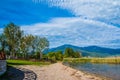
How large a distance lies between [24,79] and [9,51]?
10979cm

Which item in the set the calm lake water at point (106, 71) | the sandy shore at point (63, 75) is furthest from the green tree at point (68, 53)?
the sandy shore at point (63, 75)

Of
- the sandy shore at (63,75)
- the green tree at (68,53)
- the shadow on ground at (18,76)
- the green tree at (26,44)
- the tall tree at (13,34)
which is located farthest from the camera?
the green tree at (68,53)

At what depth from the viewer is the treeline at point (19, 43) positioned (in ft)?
399

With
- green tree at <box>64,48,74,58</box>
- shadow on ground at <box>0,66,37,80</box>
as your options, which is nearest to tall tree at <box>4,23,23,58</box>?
green tree at <box>64,48,74,58</box>

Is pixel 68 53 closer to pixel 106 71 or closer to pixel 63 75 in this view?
pixel 106 71

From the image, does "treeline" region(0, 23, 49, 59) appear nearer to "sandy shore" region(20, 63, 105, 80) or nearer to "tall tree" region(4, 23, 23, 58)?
"tall tree" region(4, 23, 23, 58)

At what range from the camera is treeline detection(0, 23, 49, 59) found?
399ft

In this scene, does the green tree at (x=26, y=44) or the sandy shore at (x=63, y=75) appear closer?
the sandy shore at (x=63, y=75)

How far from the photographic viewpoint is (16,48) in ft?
424

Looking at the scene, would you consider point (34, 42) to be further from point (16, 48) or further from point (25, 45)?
point (16, 48)

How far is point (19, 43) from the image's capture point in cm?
12962

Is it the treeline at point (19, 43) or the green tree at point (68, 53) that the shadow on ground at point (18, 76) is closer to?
the treeline at point (19, 43)

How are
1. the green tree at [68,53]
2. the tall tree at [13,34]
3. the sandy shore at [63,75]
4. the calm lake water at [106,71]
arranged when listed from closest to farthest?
the sandy shore at [63,75] → the calm lake water at [106,71] → the tall tree at [13,34] → the green tree at [68,53]

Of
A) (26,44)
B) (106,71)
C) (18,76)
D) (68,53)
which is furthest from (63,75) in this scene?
(68,53)
